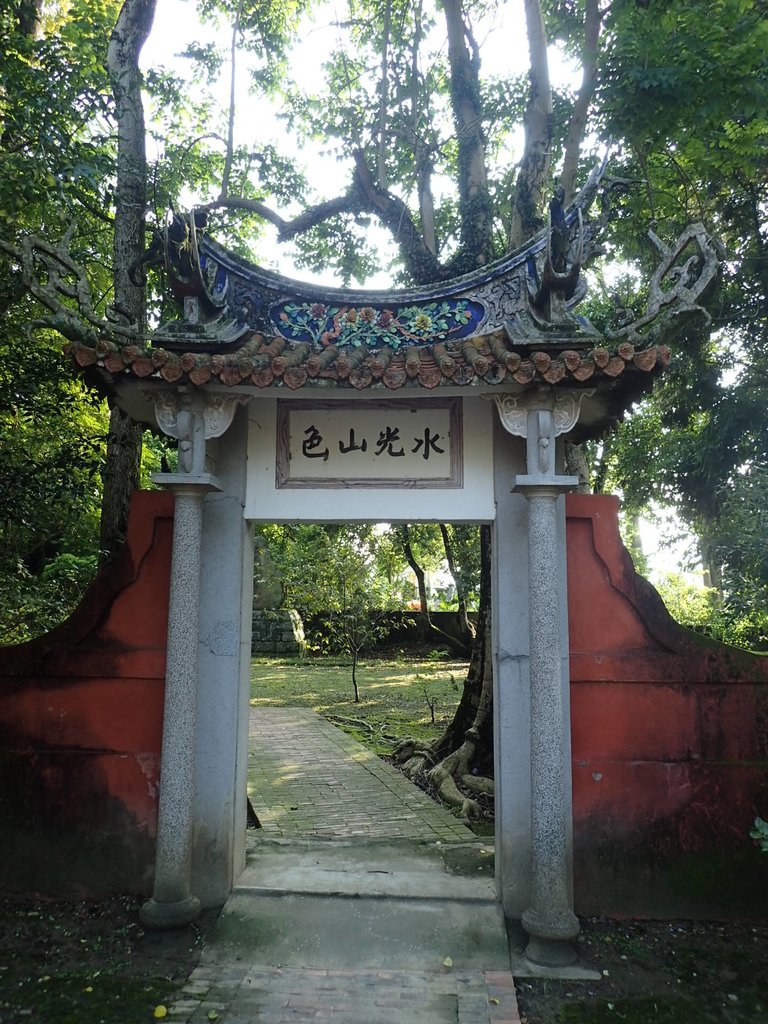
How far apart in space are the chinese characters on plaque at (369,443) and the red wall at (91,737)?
1.26 metres

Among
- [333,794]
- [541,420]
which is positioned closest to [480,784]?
[333,794]

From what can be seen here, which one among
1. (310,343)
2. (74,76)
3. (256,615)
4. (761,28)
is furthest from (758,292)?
(256,615)

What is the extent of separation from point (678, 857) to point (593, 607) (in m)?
1.78

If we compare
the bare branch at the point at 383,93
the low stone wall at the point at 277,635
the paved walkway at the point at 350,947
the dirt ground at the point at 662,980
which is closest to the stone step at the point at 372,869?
the paved walkway at the point at 350,947

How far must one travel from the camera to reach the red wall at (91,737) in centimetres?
495

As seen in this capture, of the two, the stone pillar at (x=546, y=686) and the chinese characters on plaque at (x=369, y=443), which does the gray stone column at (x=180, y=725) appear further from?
the stone pillar at (x=546, y=686)

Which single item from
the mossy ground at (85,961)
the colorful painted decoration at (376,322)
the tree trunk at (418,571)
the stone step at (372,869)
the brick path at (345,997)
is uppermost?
the colorful painted decoration at (376,322)

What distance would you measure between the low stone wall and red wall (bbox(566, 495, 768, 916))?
65.5 feet

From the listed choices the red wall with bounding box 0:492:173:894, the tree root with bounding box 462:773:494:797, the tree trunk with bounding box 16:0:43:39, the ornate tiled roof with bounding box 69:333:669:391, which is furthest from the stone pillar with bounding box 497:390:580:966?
the tree trunk with bounding box 16:0:43:39

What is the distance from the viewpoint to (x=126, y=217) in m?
7.38

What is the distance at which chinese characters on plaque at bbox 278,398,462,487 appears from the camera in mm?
5234

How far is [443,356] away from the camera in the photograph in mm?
4551

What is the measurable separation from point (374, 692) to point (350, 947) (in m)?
12.1

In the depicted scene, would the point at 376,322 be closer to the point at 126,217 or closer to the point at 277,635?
the point at 126,217
